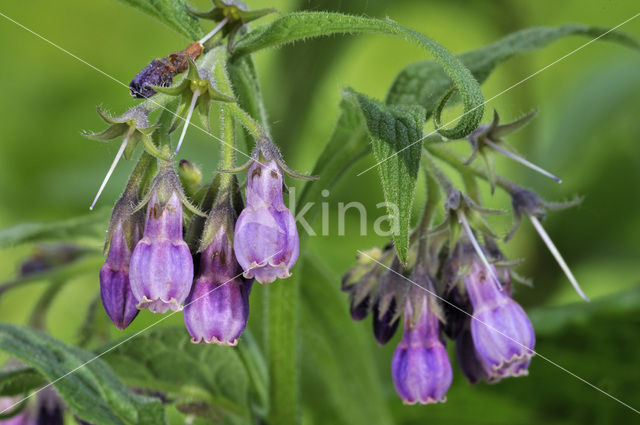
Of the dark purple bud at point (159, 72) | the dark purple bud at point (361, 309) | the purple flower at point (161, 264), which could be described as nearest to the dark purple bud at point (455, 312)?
the dark purple bud at point (361, 309)

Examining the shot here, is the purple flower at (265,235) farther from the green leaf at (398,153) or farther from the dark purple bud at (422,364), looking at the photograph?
the dark purple bud at (422,364)

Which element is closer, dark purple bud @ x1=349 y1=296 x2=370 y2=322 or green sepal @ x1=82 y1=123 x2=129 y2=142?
green sepal @ x1=82 y1=123 x2=129 y2=142

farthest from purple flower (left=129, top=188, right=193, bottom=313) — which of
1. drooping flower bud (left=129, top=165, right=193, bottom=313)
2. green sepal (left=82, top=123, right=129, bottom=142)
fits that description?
green sepal (left=82, top=123, right=129, bottom=142)

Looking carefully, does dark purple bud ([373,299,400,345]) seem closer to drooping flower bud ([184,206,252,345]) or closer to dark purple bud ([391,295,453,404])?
dark purple bud ([391,295,453,404])

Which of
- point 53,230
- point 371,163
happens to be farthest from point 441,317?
point 371,163

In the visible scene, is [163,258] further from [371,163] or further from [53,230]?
[371,163]
